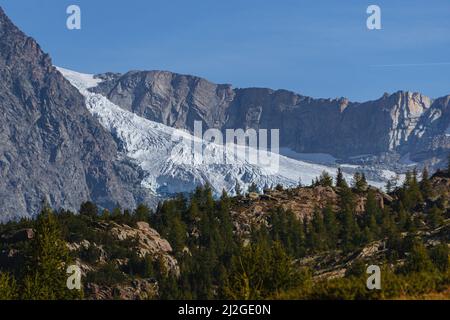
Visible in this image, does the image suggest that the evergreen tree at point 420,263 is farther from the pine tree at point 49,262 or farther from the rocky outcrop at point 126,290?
the rocky outcrop at point 126,290

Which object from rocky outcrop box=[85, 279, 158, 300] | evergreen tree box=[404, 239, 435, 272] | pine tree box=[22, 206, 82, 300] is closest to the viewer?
evergreen tree box=[404, 239, 435, 272]

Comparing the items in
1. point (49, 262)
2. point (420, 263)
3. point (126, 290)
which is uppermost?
point (420, 263)

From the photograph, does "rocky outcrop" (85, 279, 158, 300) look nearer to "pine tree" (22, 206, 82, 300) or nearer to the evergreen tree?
the evergreen tree

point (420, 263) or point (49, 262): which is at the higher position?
point (420, 263)

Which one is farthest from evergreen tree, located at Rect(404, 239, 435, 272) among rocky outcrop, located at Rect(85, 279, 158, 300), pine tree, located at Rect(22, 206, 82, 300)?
rocky outcrop, located at Rect(85, 279, 158, 300)

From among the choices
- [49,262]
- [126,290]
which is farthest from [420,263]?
[126,290]

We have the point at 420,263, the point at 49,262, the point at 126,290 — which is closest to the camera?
the point at 420,263

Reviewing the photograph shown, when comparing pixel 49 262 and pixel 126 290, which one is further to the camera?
pixel 126 290

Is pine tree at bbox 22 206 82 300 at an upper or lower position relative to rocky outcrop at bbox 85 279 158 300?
upper

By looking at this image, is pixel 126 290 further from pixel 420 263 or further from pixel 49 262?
pixel 420 263

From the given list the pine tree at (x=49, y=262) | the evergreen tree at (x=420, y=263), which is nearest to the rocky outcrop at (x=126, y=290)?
the evergreen tree at (x=420, y=263)
